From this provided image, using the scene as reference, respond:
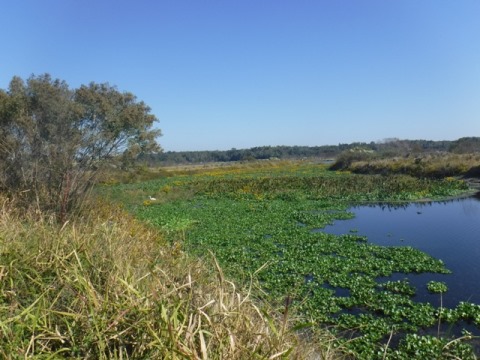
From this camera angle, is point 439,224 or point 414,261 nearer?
point 414,261

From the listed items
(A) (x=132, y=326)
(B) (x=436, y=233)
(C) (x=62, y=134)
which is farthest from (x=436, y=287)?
(C) (x=62, y=134)

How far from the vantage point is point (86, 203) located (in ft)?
32.3

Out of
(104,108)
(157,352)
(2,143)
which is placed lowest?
(157,352)

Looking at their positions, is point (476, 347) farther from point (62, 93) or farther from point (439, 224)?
point (62, 93)

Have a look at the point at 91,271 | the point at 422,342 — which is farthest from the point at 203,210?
the point at 91,271

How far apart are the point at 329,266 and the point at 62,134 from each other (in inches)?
555

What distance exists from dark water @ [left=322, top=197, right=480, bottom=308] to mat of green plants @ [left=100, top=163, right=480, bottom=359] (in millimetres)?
365

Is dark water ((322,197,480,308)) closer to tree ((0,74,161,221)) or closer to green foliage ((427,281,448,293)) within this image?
green foliage ((427,281,448,293))

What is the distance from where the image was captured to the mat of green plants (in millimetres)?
5891

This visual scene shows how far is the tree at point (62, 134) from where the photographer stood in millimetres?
13077

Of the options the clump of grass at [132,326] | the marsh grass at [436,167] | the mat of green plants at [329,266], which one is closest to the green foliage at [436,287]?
the mat of green plants at [329,266]

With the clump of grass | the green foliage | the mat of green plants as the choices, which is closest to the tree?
the mat of green plants

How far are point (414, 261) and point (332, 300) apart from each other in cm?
398

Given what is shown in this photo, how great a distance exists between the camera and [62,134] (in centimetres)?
1770
